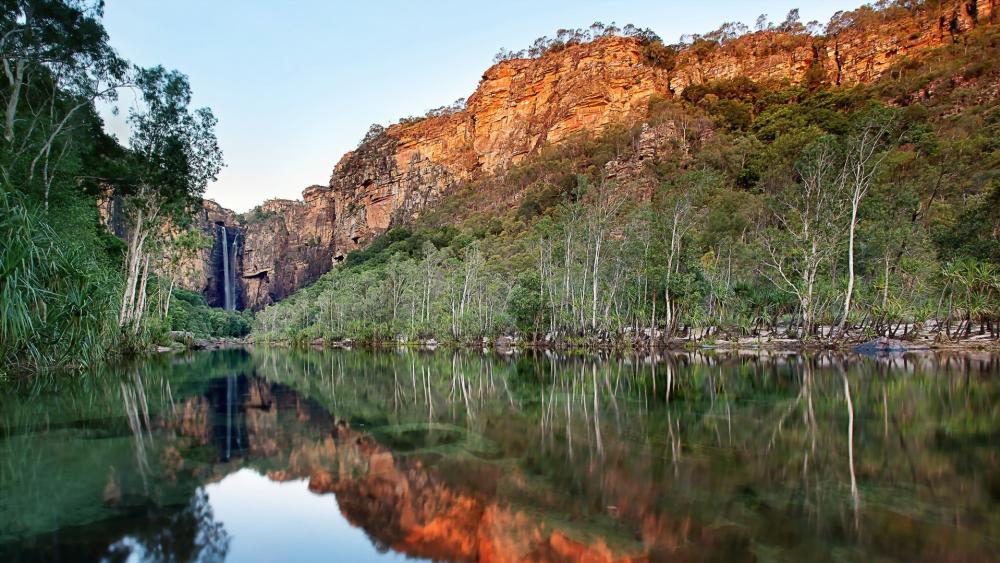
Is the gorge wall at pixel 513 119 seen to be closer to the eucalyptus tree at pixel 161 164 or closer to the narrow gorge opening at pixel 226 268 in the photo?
the narrow gorge opening at pixel 226 268

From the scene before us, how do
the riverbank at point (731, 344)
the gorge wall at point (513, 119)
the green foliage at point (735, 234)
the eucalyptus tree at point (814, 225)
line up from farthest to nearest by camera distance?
1. the gorge wall at point (513, 119)
2. the green foliage at point (735, 234)
3. the eucalyptus tree at point (814, 225)
4. the riverbank at point (731, 344)

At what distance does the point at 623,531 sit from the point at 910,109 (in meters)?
66.9

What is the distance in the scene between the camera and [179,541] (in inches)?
179

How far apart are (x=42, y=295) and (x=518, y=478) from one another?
1318 cm

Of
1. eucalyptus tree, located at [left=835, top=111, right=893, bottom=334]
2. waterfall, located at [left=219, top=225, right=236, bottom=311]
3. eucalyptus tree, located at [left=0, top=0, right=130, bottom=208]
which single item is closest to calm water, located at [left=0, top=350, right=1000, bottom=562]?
eucalyptus tree, located at [left=0, top=0, right=130, bottom=208]

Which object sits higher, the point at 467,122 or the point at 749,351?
the point at 467,122

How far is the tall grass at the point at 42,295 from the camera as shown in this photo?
10.9 meters

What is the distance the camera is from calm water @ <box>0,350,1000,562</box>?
438 centimetres

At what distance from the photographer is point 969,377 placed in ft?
46.2

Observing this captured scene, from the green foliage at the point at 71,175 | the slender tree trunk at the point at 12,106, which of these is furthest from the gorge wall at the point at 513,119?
the slender tree trunk at the point at 12,106

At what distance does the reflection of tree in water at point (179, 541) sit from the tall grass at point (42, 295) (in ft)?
29.7

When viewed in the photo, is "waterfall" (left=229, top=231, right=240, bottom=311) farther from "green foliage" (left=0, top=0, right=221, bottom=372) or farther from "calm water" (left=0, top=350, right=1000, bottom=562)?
"calm water" (left=0, top=350, right=1000, bottom=562)

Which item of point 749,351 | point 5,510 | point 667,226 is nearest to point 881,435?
point 5,510

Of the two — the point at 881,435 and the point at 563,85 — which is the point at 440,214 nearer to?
the point at 563,85
